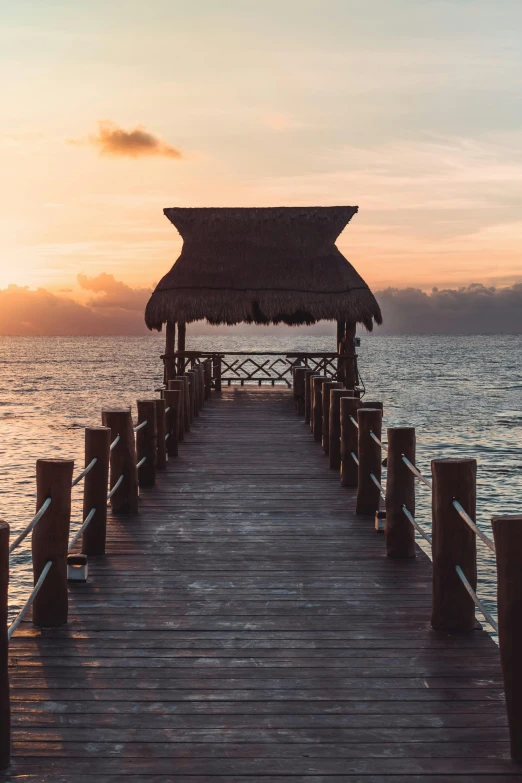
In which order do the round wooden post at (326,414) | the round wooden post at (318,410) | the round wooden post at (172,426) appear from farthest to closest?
the round wooden post at (318,410), the round wooden post at (326,414), the round wooden post at (172,426)

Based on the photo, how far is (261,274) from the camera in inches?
843

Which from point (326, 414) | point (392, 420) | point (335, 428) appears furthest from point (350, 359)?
point (392, 420)

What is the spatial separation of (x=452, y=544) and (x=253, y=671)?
1.44 meters

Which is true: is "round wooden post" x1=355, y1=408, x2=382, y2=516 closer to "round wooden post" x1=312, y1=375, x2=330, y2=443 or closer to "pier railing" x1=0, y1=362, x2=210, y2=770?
"pier railing" x1=0, y1=362, x2=210, y2=770

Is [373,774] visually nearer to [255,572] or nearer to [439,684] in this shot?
[439,684]

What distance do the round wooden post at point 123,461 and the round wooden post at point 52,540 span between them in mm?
2496

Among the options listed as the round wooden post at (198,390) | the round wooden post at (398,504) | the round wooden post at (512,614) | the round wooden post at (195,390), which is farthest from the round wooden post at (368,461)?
the round wooden post at (198,390)

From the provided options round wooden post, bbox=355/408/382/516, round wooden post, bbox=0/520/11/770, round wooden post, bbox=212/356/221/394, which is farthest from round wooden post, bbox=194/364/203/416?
round wooden post, bbox=0/520/11/770

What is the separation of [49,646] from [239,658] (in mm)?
1118

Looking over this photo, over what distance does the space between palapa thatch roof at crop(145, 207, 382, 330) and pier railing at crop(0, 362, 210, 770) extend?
36.3 ft

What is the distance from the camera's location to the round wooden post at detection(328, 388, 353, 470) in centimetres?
1025

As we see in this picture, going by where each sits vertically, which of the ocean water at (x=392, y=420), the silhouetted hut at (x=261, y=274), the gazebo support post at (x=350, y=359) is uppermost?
the silhouetted hut at (x=261, y=274)

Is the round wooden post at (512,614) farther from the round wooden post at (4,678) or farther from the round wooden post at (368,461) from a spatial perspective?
the round wooden post at (368,461)

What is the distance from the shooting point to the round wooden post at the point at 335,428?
10.2m
